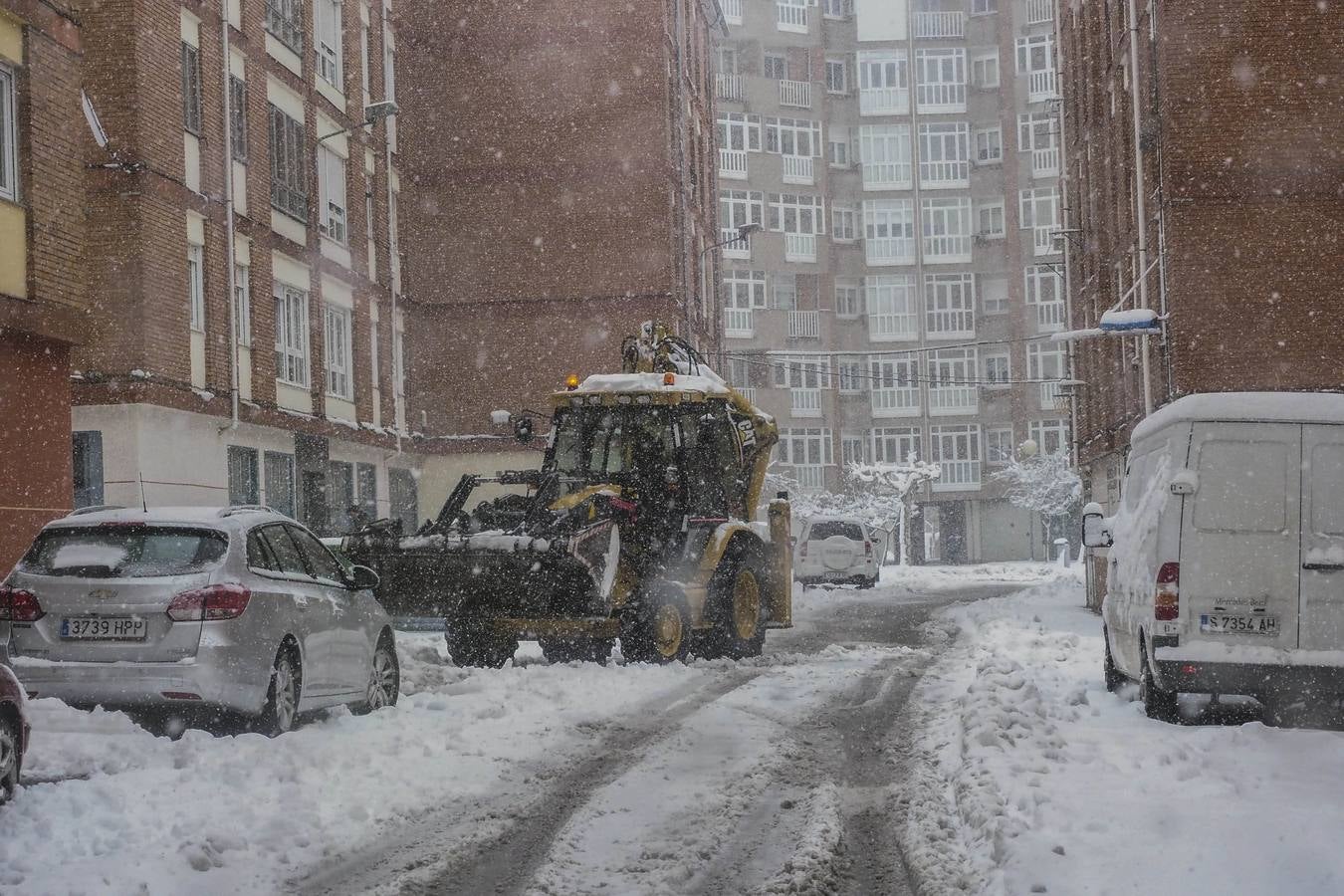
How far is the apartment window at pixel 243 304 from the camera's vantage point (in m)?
26.8

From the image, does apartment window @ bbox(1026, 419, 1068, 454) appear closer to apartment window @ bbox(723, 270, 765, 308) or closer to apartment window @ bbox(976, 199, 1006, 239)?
apartment window @ bbox(976, 199, 1006, 239)

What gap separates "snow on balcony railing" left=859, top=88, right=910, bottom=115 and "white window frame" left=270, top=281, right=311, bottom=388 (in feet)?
148

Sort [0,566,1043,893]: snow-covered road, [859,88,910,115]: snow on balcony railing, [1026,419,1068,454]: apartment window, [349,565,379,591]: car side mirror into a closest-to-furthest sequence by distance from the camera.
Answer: [0,566,1043,893]: snow-covered road → [349,565,379,591]: car side mirror → [1026,419,1068,454]: apartment window → [859,88,910,115]: snow on balcony railing

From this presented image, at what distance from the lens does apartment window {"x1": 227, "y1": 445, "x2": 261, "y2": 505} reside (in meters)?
26.4

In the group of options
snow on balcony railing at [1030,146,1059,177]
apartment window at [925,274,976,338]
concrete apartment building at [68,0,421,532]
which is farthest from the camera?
apartment window at [925,274,976,338]

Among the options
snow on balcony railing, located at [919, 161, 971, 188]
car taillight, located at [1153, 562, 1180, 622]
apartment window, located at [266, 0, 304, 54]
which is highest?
snow on balcony railing, located at [919, 161, 971, 188]

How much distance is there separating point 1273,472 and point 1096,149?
23506mm

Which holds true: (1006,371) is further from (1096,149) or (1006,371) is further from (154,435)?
(154,435)

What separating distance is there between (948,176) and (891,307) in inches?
257

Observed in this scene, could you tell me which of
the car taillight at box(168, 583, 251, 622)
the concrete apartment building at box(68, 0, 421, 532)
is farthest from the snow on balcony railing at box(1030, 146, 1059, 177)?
the car taillight at box(168, 583, 251, 622)

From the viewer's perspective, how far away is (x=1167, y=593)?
35.0 feet

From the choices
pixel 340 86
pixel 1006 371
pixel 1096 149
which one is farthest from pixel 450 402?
pixel 1006 371

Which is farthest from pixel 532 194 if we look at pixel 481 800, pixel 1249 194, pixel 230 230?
pixel 481 800

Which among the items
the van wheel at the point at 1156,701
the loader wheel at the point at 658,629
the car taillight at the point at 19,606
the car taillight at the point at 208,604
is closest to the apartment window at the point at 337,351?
the loader wheel at the point at 658,629
